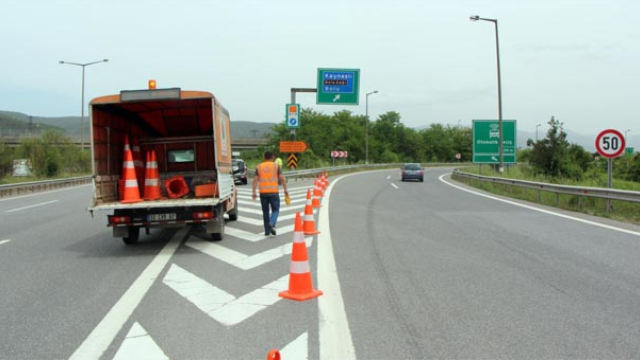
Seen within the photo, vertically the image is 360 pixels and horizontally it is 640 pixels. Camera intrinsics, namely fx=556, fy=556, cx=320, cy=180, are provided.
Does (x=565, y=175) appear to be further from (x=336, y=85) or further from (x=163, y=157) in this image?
(x=163, y=157)

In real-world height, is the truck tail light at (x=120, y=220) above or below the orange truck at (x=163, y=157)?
below

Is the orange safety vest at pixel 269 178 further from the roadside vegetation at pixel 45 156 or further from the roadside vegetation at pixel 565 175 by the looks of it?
the roadside vegetation at pixel 45 156

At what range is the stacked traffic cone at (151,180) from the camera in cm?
1110

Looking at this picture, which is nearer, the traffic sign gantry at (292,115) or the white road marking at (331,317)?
the white road marking at (331,317)

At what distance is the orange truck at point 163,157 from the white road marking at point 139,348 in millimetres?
4719

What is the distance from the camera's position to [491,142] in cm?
3086

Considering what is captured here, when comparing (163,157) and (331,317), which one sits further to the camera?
(163,157)

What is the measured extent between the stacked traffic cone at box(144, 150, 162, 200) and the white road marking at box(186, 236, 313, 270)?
1.48m

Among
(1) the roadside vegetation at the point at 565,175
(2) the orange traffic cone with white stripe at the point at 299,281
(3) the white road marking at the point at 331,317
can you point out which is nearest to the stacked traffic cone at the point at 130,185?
→ (3) the white road marking at the point at 331,317

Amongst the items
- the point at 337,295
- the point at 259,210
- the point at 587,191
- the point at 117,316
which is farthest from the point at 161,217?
the point at 587,191

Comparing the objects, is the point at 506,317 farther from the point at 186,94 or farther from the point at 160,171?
the point at 160,171

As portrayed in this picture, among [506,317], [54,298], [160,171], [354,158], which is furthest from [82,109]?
[354,158]

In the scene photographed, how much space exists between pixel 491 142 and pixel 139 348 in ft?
94.4

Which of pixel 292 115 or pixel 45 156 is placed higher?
pixel 292 115
